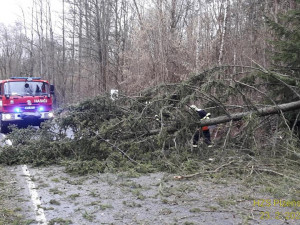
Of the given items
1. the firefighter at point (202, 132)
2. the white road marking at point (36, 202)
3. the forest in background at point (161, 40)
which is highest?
the forest in background at point (161, 40)

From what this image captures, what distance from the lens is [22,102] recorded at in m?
Result: 12.8

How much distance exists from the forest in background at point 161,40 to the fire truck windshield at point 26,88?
222 cm

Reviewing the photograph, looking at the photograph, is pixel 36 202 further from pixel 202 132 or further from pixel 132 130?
pixel 202 132

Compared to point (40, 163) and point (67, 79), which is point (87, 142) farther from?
point (67, 79)

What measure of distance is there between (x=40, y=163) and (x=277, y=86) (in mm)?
6100

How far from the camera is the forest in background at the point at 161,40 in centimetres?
1267

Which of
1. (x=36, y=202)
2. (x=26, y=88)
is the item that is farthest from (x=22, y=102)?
(x=36, y=202)

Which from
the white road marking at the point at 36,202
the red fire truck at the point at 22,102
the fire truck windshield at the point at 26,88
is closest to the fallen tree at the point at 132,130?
the white road marking at the point at 36,202
